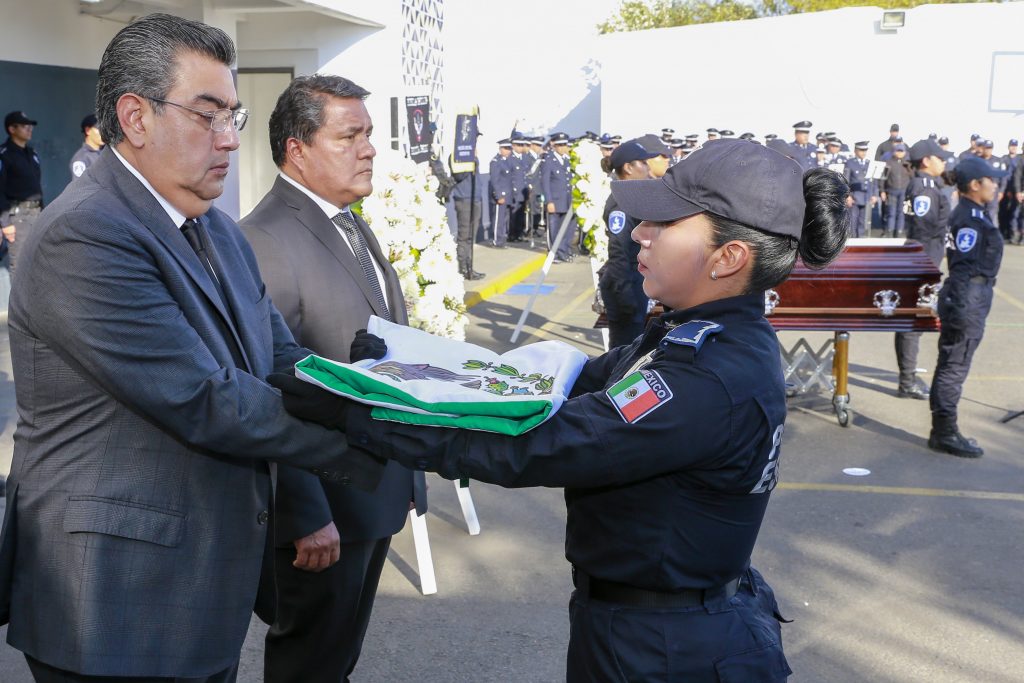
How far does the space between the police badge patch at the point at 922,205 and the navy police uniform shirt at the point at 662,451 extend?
28.9 feet

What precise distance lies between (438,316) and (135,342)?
3.73m

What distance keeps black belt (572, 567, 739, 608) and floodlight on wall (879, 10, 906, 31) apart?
85.5 ft

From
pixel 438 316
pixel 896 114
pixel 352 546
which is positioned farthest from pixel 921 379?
pixel 896 114

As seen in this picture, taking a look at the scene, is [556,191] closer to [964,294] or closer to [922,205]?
[922,205]

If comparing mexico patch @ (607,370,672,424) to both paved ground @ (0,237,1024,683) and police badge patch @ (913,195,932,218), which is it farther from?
police badge patch @ (913,195,932,218)

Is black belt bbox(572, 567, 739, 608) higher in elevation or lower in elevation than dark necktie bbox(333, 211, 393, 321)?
lower

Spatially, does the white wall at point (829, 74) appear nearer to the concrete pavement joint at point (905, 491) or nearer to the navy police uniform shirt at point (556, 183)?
the navy police uniform shirt at point (556, 183)

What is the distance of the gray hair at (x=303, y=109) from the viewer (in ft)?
Answer: 11.1

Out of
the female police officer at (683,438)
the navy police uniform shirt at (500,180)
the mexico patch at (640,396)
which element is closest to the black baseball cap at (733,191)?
the female police officer at (683,438)

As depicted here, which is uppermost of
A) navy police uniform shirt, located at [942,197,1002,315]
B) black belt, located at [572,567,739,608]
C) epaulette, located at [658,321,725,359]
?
epaulette, located at [658,321,725,359]

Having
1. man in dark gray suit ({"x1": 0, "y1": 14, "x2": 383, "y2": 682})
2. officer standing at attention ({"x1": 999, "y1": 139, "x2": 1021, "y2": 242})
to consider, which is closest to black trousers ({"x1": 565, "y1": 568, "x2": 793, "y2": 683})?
man in dark gray suit ({"x1": 0, "y1": 14, "x2": 383, "y2": 682})

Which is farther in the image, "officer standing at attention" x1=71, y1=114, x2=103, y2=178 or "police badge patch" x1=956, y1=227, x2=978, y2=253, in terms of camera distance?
"officer standing at attention" x1=71, y1=114, x2=103, y2=178

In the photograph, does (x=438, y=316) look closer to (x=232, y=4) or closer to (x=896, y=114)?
(x=232, y=4)

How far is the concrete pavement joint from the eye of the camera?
6.20 m
